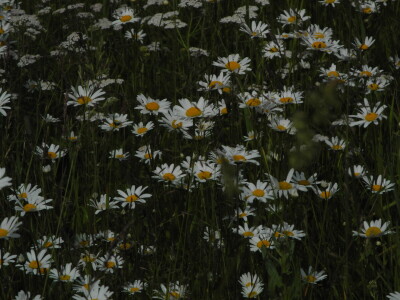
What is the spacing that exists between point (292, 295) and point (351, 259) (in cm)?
40

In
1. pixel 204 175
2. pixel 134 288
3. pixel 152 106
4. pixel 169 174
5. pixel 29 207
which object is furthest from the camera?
pixel 152 106

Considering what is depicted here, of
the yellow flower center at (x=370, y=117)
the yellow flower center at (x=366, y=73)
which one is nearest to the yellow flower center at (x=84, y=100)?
the yellow flower center at (x=370, y=117)

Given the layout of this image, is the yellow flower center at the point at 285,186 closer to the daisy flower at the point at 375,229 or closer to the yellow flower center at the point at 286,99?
the daisy flower at the point at 375,229

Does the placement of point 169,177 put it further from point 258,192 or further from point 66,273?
point 66,273

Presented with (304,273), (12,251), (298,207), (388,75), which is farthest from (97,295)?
(388,75)

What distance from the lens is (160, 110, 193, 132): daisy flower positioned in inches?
90.1

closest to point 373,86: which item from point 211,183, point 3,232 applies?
point 211,183

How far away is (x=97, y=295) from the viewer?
65.0 inches

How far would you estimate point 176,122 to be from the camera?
236 centimetres

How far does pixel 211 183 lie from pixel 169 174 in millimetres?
159

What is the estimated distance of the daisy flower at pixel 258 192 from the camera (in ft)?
6.38

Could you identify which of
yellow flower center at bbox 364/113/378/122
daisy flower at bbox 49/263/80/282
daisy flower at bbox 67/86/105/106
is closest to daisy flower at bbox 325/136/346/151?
yellow flower center at bbox 364/113/378/122

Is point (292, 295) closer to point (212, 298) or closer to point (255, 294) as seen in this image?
point (255, 294)

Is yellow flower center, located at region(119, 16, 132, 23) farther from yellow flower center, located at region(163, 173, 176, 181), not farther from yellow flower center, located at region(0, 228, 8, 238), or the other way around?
yellow flower center, located at region(0, 228, 8, 238)
